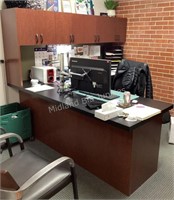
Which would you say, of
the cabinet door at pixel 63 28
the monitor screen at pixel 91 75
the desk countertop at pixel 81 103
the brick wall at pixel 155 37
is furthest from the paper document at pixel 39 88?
the brick wall at pixel 155 37

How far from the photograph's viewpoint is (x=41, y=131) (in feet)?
9.25

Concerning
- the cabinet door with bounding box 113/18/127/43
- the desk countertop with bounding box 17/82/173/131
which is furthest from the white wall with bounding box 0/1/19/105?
the cabinet door with bounding box 113/18/127/43

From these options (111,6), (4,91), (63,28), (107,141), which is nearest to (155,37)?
(111,6)

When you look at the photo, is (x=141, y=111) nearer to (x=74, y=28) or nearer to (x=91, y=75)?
(x=91, y=75)

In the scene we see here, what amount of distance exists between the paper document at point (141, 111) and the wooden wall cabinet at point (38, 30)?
1.47 metres

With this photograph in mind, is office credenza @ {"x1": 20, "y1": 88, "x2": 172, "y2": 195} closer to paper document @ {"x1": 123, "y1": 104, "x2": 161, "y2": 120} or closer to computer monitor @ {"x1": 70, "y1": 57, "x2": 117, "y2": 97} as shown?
paper document @ {"x1": 123, "y1": 104, "x2": 161, "y2": 120}

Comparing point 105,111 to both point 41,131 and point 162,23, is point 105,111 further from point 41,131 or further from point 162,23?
point 162,23

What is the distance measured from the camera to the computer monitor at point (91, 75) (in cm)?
210

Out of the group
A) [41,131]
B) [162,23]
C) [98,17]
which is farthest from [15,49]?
[162,23]

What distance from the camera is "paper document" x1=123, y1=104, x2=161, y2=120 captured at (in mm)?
1734

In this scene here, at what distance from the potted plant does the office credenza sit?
210 centimetres

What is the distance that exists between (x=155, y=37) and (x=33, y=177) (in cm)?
301

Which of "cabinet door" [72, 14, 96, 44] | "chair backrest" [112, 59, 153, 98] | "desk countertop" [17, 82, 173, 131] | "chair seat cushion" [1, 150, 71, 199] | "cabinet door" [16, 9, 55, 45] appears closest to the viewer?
"chair seat cushion" [1, 150, 71, 199]

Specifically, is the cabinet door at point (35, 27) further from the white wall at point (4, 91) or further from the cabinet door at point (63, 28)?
the white wall at point (4, 91)
